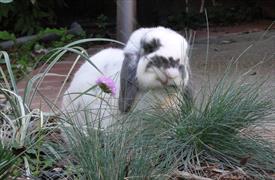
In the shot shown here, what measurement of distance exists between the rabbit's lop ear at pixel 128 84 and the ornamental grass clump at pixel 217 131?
23 cm

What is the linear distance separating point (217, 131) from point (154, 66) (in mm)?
522

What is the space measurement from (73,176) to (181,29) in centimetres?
630

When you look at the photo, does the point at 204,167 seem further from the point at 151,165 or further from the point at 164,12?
the point at 164,12

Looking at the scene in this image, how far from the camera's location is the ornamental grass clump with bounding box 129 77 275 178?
118 inches

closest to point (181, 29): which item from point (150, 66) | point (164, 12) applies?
point (164, 12)

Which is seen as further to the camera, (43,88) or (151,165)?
(43,88)

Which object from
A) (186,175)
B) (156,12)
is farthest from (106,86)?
(156,12)

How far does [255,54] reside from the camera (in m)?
6.57

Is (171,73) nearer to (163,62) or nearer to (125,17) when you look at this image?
(163,62)

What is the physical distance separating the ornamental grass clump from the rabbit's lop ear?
23cm

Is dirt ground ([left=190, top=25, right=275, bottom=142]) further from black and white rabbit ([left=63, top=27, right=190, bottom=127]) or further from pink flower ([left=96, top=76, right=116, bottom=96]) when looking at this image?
pink flower ([left=96, top=76, right=116, bottom=96])

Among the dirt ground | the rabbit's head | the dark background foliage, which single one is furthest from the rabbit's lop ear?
the dark background foliage

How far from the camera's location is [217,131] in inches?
122

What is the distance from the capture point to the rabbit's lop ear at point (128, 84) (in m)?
3.45
